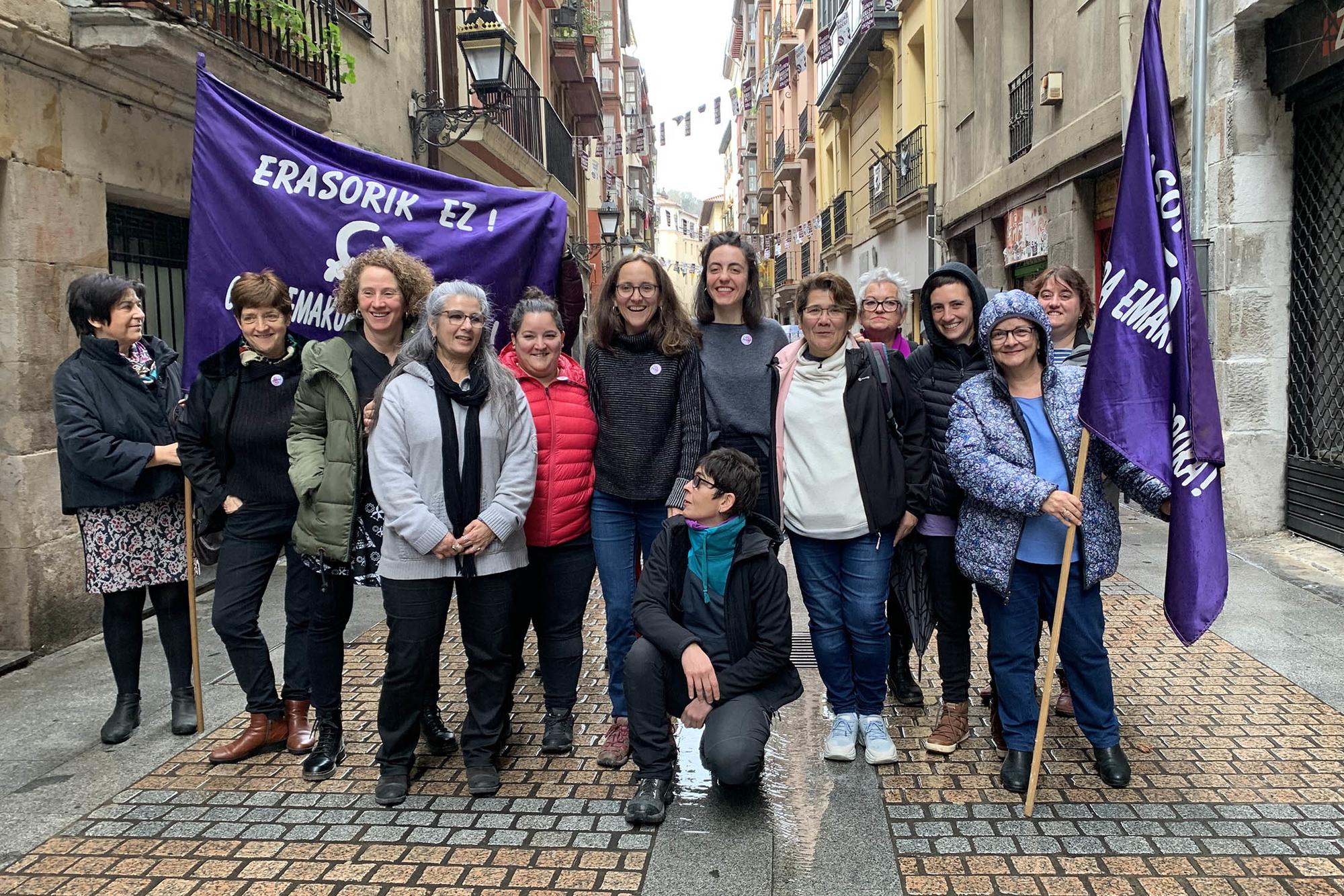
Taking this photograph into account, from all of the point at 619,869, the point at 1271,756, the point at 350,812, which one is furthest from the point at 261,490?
the point at 1271,756

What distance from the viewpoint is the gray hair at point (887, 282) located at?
16.1 feet

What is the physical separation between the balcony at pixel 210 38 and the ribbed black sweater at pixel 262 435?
116 inches

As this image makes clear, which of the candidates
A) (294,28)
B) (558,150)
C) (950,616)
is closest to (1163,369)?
(950,616)

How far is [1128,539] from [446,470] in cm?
639

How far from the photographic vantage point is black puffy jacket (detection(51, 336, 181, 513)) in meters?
4.29

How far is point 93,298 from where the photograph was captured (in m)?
4.35

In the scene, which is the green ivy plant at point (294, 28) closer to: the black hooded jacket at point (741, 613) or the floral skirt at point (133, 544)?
the floral skirt at point (133, 544)

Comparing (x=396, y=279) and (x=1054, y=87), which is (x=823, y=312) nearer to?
(x=396, y=279)

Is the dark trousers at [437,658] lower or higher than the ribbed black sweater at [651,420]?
lower

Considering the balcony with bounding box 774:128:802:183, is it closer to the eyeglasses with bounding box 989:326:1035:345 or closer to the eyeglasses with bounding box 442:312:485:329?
the eyeglasses with bounding box 989:326:1035:345

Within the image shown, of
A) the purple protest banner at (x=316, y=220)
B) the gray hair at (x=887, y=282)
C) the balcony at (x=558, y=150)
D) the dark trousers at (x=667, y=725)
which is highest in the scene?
the balcony at (x=558, y=150)

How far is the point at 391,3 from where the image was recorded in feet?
35.5

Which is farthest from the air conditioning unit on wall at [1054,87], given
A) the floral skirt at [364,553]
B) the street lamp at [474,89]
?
the floral skirt at [364,553]

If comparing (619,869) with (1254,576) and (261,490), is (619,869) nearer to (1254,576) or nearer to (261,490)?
(261,490)
